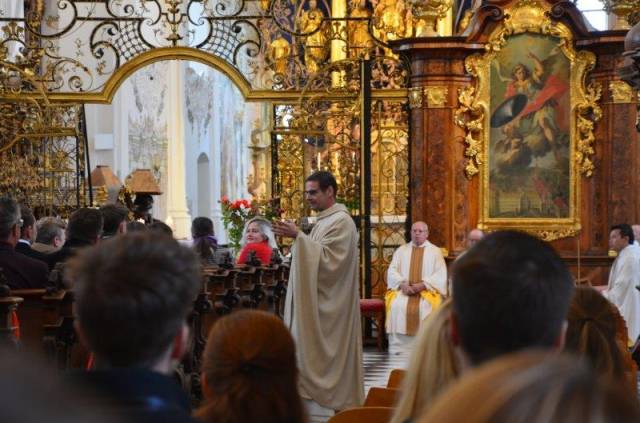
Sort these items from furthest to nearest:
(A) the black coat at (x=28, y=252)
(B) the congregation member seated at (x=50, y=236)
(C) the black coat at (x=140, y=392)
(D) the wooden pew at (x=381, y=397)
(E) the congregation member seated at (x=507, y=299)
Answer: (B) the congregation member seated at (x=50, y=236)
(A) the black coat at (x=28, y=252)
(D) the wooden pew at (x=381, y=397)
(E) the congregation member seated at (x=507, y=299)
(C) the black coat at (x=140, y=392)

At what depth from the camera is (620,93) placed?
15992 millimetres

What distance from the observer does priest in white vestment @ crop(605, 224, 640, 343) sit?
47.3 feet

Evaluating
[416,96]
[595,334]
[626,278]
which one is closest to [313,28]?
[416,96]

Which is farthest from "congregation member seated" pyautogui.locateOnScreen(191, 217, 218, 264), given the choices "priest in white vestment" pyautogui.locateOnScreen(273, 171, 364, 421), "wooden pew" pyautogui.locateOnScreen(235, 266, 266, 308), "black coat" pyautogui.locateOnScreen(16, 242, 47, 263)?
"priest in white vestment" pyautogui.locateOnScreen(273, 171, 364, 421)

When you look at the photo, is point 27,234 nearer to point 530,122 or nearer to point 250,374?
point 530,122

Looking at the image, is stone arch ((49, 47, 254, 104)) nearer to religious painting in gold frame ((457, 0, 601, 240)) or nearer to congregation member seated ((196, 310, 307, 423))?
religious painting in gold frame ((457, 0, 601, 240))

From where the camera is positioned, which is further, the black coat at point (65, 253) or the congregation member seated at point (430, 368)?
the black coat at point (65, 253)

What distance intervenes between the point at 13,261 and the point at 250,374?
5.61m

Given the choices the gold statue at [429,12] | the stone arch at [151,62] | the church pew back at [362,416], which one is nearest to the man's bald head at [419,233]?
the gold statue at [429,12]

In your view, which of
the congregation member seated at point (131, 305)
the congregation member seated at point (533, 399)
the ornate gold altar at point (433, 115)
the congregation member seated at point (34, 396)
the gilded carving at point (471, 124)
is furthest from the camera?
the gilded carving at point (471, 124)

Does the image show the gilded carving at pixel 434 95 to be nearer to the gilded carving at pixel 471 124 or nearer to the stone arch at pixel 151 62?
the gilded carving at pixel 471 124

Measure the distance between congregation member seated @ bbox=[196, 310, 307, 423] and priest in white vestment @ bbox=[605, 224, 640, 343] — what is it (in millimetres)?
11381

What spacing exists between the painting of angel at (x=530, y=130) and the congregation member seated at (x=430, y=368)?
13418 millimetres

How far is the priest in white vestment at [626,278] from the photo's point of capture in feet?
47.3
